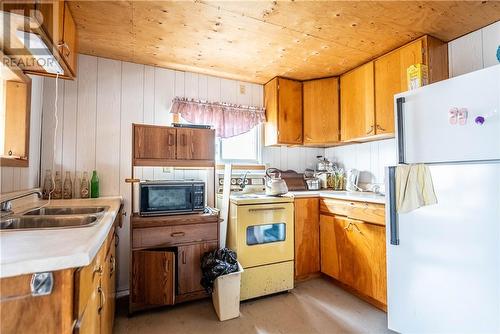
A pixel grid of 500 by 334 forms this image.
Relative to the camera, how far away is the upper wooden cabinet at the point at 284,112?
282 cm

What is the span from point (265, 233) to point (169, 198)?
3.11 feet

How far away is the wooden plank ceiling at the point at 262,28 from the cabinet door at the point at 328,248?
1670 mm

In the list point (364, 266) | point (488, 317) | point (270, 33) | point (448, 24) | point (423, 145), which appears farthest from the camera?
point (364, 266)

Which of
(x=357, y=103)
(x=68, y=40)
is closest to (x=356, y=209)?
(x=357, y=103)

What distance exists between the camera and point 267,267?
87.6 inches

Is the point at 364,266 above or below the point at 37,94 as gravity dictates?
below

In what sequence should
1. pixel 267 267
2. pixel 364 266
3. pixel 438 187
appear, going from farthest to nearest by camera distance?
pixel 267 267 → pixel 364 266 → pixel 438 187

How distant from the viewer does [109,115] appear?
7.66 ft

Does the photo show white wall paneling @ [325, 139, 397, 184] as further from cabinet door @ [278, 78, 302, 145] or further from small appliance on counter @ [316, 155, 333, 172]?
cabinet door @ [278, 78, 302, 145]

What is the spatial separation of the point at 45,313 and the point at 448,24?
2854 mm

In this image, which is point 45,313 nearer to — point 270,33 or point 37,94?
point 37,94

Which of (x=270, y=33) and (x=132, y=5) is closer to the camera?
(x=132, y=5)

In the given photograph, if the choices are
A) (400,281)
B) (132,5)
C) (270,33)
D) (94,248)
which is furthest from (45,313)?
(270,33)

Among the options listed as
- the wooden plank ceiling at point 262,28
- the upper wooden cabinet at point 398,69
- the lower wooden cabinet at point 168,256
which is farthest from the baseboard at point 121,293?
the upper wooden cabinet at point 398,69
